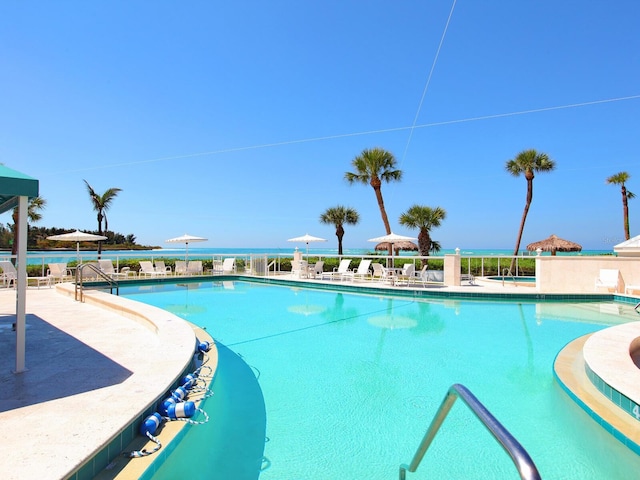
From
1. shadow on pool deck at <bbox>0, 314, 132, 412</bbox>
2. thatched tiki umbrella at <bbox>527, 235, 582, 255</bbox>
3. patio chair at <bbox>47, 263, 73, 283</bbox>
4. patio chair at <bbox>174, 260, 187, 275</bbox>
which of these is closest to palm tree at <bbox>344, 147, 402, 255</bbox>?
thatched tiki umbrella at <bbox>527, 235, 582, 255</bbox>

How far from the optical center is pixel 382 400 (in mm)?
3930

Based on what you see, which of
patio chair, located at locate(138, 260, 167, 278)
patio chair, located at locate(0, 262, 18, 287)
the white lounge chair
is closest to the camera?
patio chair, located at locate(0, 262, 18, 287)

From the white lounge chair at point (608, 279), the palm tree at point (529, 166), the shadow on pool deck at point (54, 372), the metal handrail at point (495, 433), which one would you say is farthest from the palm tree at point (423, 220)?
the metal handrail at point (495, 433)

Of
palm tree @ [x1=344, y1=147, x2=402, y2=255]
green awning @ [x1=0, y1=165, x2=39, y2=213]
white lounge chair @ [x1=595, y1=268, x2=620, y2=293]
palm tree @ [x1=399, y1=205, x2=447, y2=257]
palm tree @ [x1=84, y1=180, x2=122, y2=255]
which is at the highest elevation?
palm tree @ [x1=344, y1=147, x2=402, y2=255]

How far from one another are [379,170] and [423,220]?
408cm

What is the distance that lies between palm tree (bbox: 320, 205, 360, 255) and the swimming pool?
1869 centimetres

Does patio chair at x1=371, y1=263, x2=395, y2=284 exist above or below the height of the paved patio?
above

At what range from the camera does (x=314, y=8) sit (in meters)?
12.4

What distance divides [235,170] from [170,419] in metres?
23.3

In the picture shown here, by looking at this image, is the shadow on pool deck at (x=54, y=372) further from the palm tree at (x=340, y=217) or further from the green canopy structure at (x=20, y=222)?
the palm tree at (x=340, y=217)

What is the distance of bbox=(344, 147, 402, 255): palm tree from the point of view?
2022 cm

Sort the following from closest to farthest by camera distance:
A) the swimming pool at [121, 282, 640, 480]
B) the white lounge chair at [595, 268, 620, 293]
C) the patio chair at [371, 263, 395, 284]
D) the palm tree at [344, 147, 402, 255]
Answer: the swimming pool at [121, 282, 640, 480]
the white lounge chair at [595, 268, 620, 293]
the patio chair at [371, 263, 395, 284]
the palm tree at [344, 147, 402, 255]

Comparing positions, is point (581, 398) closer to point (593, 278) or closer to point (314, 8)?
point (593, 278)

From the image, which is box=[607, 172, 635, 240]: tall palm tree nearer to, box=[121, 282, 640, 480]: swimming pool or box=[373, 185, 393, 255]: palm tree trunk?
box=[373, 185, 393, 255]: palm tree trunk
